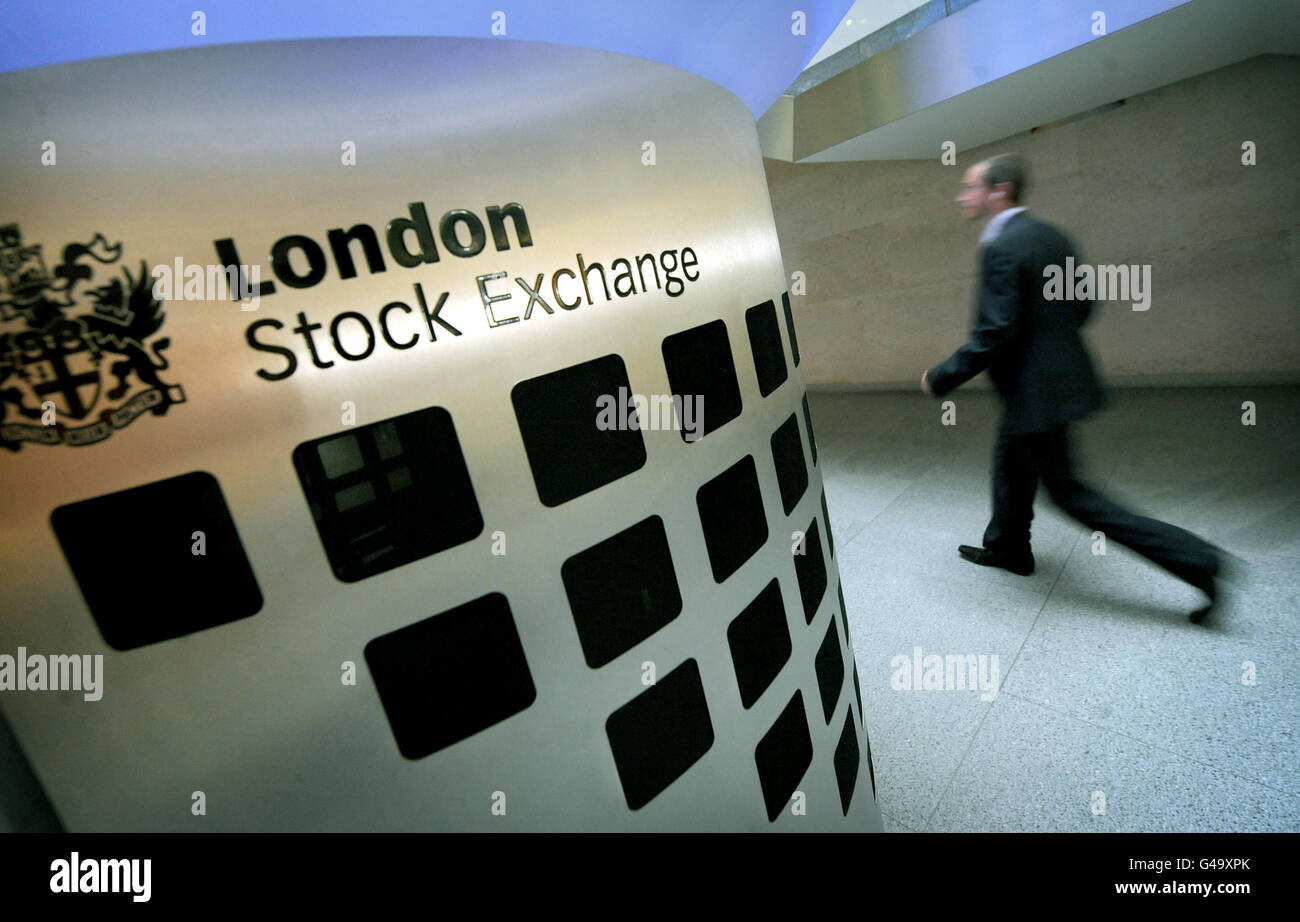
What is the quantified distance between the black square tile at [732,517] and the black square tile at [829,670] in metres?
0.40

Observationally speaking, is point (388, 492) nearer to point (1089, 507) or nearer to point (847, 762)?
point (847, 762)

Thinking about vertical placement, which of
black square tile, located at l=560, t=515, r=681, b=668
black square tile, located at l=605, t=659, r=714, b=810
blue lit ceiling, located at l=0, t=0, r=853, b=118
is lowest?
black square tile, located at l=605, t=659, r=714, b=810

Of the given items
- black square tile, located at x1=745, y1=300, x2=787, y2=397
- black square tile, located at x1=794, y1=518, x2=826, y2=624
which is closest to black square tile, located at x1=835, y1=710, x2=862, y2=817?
black square tile, located at x1=794, y1=518, x2=826, y2=624

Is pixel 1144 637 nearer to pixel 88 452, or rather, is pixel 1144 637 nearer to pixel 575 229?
pixel 575 229

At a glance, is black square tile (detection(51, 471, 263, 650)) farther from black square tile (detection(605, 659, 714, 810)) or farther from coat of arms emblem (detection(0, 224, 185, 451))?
black square tile (detection(605, 659, 714, 810))

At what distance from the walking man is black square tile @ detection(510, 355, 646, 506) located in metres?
1.84

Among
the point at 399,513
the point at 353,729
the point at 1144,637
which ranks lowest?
the point at 1144,637

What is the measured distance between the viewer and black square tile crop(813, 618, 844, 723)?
143 centimetres

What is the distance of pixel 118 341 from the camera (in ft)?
2.05

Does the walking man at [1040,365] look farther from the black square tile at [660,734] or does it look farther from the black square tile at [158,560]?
the black square tile at [158,560]

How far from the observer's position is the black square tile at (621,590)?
929mm

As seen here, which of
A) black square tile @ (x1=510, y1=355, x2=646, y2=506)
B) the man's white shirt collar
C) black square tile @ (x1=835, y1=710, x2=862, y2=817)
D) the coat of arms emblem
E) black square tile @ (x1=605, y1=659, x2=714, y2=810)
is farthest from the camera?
the man's white shirt collar

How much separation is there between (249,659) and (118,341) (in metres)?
0.36
